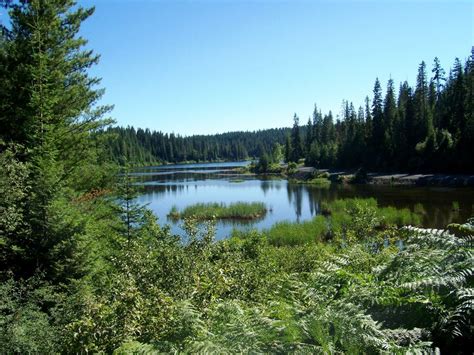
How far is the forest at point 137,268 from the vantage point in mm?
3064

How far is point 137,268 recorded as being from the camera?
6555 mm

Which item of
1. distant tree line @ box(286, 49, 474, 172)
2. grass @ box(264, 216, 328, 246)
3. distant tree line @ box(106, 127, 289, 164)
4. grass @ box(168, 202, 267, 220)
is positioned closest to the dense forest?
distant tree line @ box(286, 49, 474, 172)

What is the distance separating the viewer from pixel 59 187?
30.8 feet

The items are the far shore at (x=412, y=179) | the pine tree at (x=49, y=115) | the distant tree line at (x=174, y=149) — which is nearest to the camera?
the pine tree at (x=49, y=115)

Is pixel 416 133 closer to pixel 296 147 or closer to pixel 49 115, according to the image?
pixel 296 147

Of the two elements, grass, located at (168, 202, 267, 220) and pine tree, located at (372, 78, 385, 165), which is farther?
pine tree, located at (372, 78, 385, 165)

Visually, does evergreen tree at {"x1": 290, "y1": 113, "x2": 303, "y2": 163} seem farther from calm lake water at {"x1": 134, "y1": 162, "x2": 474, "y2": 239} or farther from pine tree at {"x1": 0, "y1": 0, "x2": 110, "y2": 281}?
pine tree at {"x1": 0, "y1": 0, "x2": 110, "y2": 281}

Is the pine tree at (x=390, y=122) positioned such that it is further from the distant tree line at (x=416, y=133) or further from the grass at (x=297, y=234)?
the grass at (x=297, y=234)

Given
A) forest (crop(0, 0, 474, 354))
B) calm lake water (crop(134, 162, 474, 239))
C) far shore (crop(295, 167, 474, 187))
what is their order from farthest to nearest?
1. far shore (crop(295, 167, 474, 187))
2. calm lake water (crop(134, 162, 474, 239))
3. forest (crop(0, 0, 474, 354))

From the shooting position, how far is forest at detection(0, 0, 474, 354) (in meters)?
3.06

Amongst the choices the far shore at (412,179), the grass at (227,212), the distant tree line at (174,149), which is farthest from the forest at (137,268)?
the distant tree line at (174,149)

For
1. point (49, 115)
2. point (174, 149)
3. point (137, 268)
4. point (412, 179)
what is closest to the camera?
point (137, 268)

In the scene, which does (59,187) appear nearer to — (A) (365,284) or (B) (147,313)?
(B) (147,313)

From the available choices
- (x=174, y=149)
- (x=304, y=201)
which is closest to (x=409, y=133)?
(x=304, y=201)
